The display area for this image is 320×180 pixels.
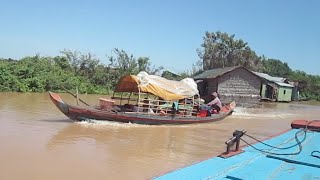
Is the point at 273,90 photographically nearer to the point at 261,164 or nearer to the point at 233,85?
the point at 233,85

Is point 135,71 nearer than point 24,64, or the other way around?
point 24,64

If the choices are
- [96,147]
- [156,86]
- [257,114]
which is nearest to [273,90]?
[257,114]

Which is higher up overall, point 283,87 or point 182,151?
point 283,87

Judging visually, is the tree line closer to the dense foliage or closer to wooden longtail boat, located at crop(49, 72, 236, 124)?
the dense foliage

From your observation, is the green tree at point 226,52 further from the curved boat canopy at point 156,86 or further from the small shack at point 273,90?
the curved boat canopy at point 156,86

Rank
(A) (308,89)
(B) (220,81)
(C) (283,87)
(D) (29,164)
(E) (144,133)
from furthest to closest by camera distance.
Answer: (A) (308,89) → (C) (283,87) → (B) (220,81) → (E) (144,133) → (D) (29,164)

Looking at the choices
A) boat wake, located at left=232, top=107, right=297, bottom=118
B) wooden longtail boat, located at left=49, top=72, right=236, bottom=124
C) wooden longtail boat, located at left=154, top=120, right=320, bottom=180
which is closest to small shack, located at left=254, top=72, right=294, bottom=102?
boat wake, located at left=232, top=107, right=297, bottom=118

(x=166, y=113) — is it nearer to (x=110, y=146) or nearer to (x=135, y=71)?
(x=110, y=146)

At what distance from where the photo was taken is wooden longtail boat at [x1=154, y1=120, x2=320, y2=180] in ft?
14.9

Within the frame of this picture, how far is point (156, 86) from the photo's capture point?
13.6 m

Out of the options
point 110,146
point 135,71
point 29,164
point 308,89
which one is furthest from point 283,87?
point 29,164

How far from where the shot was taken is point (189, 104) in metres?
15.4

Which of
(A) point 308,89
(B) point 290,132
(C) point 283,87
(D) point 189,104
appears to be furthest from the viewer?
(A) point 308,89

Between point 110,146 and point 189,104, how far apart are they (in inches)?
248
